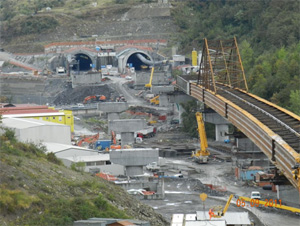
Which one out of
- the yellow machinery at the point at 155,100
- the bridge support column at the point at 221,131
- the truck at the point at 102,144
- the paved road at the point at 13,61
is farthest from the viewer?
the paved road at the point at 13,61

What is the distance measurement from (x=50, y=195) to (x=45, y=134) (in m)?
17.8

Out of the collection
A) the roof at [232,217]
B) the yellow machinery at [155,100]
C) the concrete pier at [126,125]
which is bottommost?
the roof at [232,217]

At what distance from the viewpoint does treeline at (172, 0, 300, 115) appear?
5547 centimetres

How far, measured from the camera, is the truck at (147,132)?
57.3 meters

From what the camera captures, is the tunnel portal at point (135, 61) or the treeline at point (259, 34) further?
the tunnel portal at point (135, 61)

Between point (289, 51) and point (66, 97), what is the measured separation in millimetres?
17161

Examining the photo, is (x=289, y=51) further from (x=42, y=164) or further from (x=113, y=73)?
(x=42, y=164)

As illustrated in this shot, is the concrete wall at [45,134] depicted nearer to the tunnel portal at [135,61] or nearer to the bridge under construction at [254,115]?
the bridge under construction at [254,115]

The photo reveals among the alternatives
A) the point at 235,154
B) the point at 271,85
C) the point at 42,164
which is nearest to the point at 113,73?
the point at 271,85

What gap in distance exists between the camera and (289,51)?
218 ft

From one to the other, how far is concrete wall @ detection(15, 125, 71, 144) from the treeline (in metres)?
10.6

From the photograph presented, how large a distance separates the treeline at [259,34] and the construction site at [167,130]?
1.81m

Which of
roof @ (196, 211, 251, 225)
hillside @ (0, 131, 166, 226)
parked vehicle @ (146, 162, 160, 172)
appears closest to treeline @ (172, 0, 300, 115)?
parked vehicle @ (146, 162, 160, 172)

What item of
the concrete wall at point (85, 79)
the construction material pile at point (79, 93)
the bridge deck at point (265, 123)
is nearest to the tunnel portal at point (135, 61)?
the concrete wall at point (85, 79)
